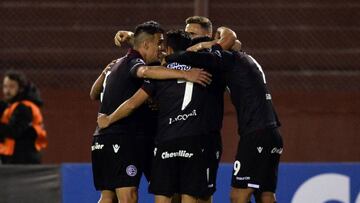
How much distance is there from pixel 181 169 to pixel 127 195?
1.73 ft

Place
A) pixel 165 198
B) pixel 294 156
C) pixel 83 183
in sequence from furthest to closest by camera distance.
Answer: pixel 294 156 → pixel 83 183 → pixel 165 198

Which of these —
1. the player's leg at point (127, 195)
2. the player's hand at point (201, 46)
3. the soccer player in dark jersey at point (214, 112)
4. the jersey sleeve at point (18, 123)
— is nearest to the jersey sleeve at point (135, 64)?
the player's hand at point (201, 46)

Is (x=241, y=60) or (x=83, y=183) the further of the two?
(x=83, y=183)

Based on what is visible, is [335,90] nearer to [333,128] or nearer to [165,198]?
[333,128]

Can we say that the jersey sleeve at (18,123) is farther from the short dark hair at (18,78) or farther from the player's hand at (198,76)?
the player's hand at (198,76)

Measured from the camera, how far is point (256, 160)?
26.7ft

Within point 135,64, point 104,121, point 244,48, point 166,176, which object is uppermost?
point 244,48

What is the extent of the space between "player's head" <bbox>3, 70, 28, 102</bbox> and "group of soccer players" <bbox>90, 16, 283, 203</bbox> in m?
3.00

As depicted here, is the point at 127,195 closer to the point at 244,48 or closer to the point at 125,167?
the point at 125,167

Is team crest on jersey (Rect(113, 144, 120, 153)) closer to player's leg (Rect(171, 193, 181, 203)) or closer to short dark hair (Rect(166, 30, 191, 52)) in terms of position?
player's leg (Rect(171, 193, 181, 203))

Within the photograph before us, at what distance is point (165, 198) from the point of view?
7.83 meters

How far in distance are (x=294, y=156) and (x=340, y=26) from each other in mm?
1559

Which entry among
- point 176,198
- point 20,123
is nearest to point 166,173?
point 176,198

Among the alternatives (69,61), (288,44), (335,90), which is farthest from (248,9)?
(69,61)
